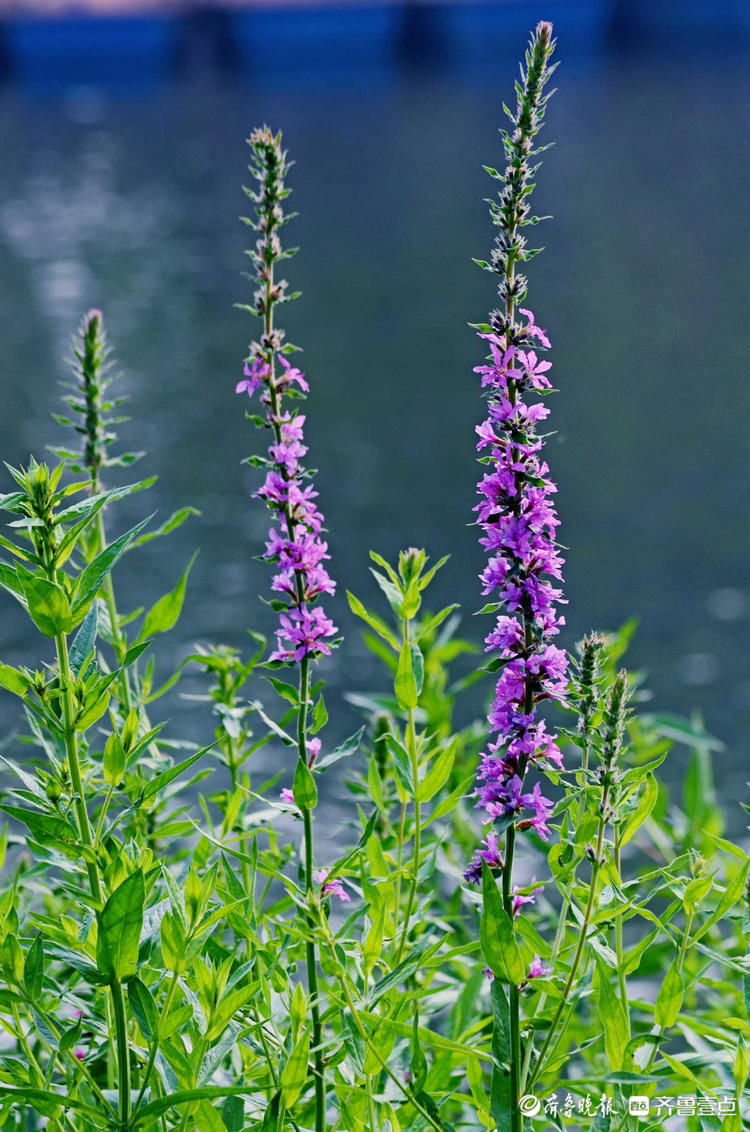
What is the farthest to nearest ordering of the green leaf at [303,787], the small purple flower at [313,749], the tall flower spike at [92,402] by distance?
the tall flower spike at [92,402] < the small purple flower at [313,749] < the green leaf at [303,787]

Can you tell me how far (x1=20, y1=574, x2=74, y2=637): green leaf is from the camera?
76.0 inches

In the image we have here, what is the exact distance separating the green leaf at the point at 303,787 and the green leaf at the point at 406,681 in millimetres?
213

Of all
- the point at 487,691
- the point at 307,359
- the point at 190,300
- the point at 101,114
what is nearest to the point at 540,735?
the point at 487,691

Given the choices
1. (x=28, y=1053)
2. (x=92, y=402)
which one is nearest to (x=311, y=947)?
(x=28, y=1053)

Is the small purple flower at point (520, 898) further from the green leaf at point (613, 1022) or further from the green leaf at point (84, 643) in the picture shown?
the green leaf at point (84, 643)

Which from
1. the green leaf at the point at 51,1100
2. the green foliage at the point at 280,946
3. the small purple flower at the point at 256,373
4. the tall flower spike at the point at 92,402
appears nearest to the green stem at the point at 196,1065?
the green foliage at the point at 280,946

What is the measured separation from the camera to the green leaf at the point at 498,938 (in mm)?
1899

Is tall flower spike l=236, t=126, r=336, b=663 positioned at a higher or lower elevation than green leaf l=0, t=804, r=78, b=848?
higher

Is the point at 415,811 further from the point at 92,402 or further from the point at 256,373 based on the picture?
the point at 92,402

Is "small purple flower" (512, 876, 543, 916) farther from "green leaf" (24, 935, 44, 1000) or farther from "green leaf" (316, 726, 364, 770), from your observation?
"green leaf" (24, 935, 44, 1000)

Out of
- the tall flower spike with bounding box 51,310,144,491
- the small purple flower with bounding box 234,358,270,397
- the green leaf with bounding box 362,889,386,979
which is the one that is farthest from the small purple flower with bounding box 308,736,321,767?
the tall flower spike with bounding box 51,310,144,491

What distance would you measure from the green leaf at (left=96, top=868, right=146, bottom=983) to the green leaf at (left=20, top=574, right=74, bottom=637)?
1.22 ft

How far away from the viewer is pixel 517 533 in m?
2.04

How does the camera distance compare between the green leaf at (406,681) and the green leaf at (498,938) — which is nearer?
the green leaf at (498,938)
